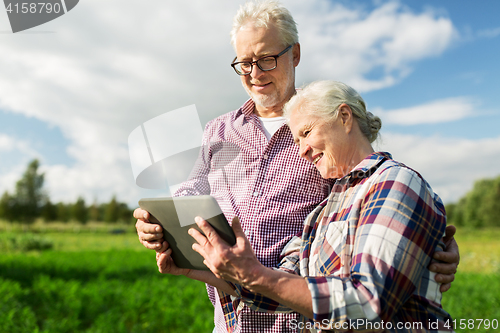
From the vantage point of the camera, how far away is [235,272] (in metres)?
1.22

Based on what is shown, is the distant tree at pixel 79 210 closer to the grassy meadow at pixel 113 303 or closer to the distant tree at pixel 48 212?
the distant tree at pixel 48 212

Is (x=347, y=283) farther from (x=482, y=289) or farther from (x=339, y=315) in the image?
(x=482, y=289)

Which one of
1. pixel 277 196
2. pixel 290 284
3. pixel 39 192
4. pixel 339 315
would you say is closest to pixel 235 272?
pixel 290 284

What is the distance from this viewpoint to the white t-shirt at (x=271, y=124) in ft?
6.95

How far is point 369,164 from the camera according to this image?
1444 millimetres

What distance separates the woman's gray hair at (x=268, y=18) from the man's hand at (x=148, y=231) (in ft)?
3.53

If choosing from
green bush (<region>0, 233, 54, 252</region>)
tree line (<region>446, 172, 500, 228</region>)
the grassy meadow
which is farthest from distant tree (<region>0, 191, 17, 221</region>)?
tree line (<region>446, 172, 500, 228</region>)

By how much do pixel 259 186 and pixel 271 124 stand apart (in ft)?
1.36

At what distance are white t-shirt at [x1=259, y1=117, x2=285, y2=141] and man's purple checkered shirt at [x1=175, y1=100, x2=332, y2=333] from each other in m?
0.05

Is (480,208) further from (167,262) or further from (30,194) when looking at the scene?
(30,194)

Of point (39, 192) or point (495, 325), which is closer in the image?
point (495, 325)

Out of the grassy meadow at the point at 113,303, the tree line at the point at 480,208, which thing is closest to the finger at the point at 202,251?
the grassy meadow at the point at 113,303

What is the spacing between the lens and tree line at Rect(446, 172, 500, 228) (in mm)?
30969

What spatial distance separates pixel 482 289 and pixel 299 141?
724cm
